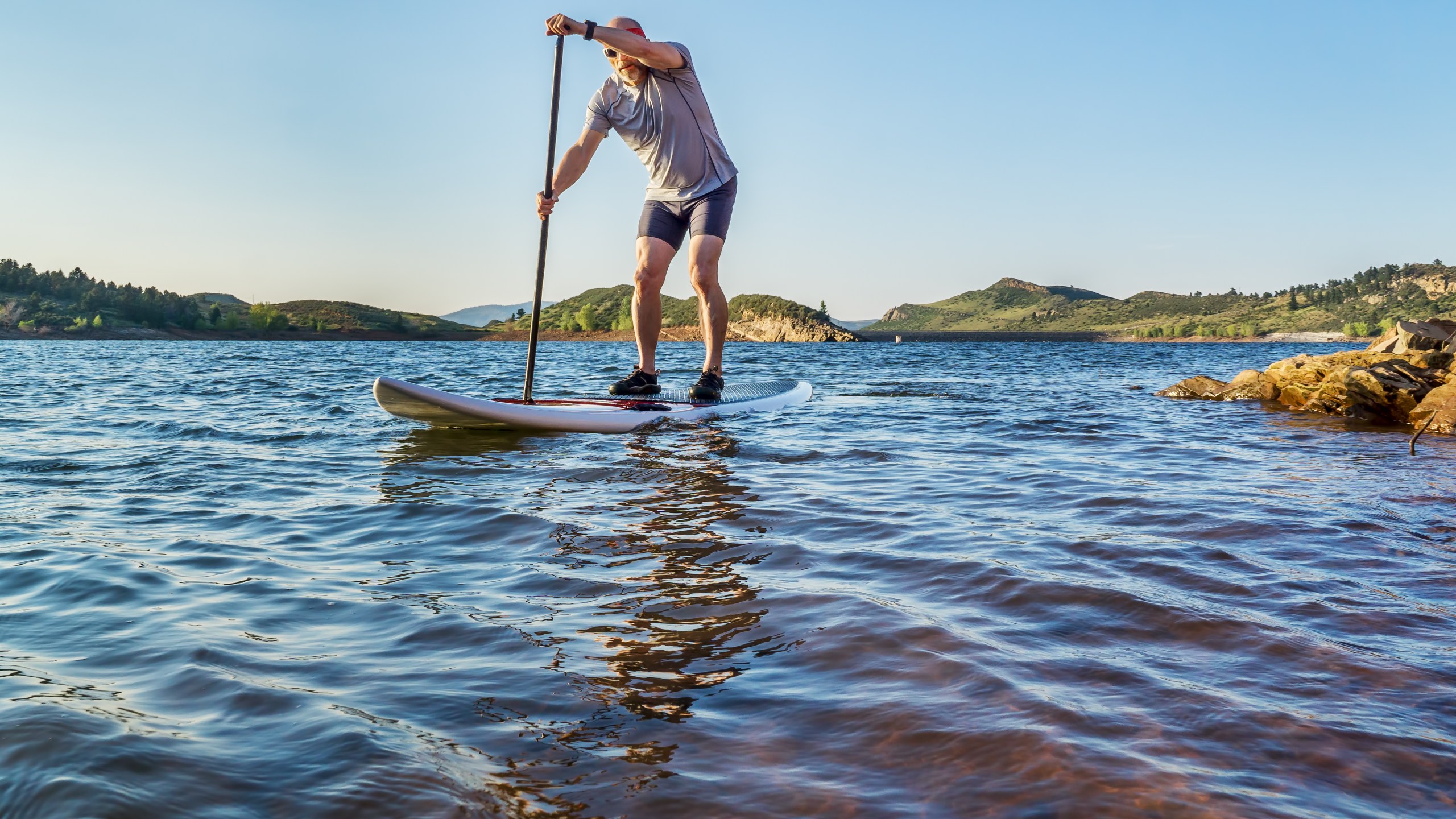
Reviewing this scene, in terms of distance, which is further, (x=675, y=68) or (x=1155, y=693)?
(x=675, y=68)

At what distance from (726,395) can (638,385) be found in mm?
1267

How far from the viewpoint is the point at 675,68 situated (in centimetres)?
866

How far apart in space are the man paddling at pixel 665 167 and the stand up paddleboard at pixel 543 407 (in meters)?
0.44

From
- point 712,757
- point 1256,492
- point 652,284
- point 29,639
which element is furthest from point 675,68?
point 712,757

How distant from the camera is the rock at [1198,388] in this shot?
1525cm

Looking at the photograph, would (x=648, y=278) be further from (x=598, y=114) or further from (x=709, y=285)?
(x=598, y=114)

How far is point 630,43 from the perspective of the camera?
8000 mm

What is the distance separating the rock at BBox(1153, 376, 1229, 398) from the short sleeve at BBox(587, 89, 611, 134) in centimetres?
1128

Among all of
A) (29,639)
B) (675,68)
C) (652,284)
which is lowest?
(29,639)

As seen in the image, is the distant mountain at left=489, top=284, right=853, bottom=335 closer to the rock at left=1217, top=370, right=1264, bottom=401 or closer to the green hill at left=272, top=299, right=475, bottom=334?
the green hill at left=272, top=299, right=475, bottom=334

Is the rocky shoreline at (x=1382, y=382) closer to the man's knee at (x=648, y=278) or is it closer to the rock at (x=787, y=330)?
the man's knee at (x=648, y=278)

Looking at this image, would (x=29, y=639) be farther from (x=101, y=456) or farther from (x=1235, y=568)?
(x=101, y=456)

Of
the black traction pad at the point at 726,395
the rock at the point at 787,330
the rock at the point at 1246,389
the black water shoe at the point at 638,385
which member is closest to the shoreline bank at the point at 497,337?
→ the rock at the point at 787,330

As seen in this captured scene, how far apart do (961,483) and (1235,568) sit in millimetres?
2393
